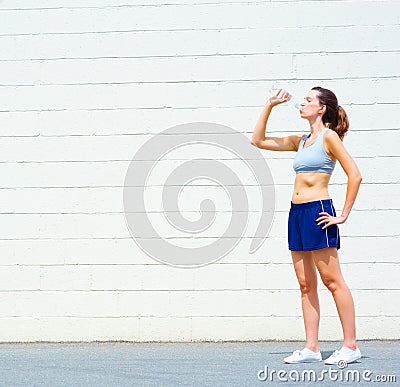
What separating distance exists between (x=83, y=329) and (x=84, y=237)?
26.7 inches

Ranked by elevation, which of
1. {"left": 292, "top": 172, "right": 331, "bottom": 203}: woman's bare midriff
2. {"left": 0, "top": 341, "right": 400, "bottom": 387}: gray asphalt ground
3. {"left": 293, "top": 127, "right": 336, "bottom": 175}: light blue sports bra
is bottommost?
{"left": 0, "top": 341, "right": 400, "bottom": 387}: gray asphalt ground

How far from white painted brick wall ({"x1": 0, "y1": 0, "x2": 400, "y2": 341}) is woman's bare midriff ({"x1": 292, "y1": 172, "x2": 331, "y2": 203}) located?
3.24 feet

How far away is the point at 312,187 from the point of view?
17.4 feet

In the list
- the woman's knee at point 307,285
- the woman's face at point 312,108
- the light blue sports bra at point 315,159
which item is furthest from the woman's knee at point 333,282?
the woman's face at point 312,108

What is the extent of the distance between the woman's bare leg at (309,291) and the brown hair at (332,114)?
811mm

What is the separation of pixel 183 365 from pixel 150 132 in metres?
1.80

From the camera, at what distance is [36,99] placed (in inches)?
253

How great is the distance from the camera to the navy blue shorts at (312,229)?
5.22 m

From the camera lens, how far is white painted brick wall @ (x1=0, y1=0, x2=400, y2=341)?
20.7 feet

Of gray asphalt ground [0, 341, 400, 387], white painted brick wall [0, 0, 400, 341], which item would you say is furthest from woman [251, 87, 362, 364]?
white painted brick wall [0, 0, 400, 341]

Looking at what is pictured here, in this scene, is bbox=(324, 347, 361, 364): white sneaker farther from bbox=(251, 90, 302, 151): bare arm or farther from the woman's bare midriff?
bbox=(251, 90, 302, 151): bare arm

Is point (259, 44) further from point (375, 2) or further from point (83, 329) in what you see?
point (83, 329)

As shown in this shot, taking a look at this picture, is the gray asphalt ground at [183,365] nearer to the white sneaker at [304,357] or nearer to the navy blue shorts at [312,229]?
the white sneaker at [304,357]

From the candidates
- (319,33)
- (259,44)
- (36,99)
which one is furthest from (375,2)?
(36,99)
